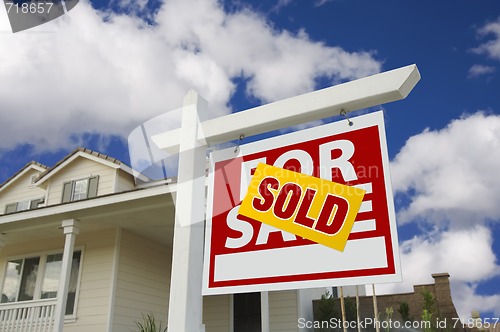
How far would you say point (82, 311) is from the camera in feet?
32.7

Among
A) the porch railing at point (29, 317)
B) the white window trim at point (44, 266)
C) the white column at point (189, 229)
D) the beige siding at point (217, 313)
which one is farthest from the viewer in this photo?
the beige siding at point (217, 313)

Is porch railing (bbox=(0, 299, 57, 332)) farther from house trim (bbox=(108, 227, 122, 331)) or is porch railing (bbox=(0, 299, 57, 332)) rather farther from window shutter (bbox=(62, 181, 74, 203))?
window shutter (bbox=(62, 181, 74, 203))

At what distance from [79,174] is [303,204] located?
12.9 meters

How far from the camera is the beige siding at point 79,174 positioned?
13.2 m

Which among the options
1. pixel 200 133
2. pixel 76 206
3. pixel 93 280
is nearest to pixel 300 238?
pixel 200 133

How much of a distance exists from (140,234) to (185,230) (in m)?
8.80

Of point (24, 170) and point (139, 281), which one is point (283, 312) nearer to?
point (139, 281)

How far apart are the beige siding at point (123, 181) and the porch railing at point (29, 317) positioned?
3.84 meters

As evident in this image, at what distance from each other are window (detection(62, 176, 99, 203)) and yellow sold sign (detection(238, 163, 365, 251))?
11900 mm

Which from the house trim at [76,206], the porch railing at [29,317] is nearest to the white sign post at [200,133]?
the house trim at [76,206]

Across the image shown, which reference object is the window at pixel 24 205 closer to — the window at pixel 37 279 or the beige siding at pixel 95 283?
the window at pixel 37 279

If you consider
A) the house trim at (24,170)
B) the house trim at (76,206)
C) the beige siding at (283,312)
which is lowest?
the beige siding at (283,312)

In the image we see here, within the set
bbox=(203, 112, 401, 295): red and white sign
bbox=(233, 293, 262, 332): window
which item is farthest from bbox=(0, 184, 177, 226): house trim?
bbox=(203, 112, 401, 295): red and white sign

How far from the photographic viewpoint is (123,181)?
1325 centimetres
